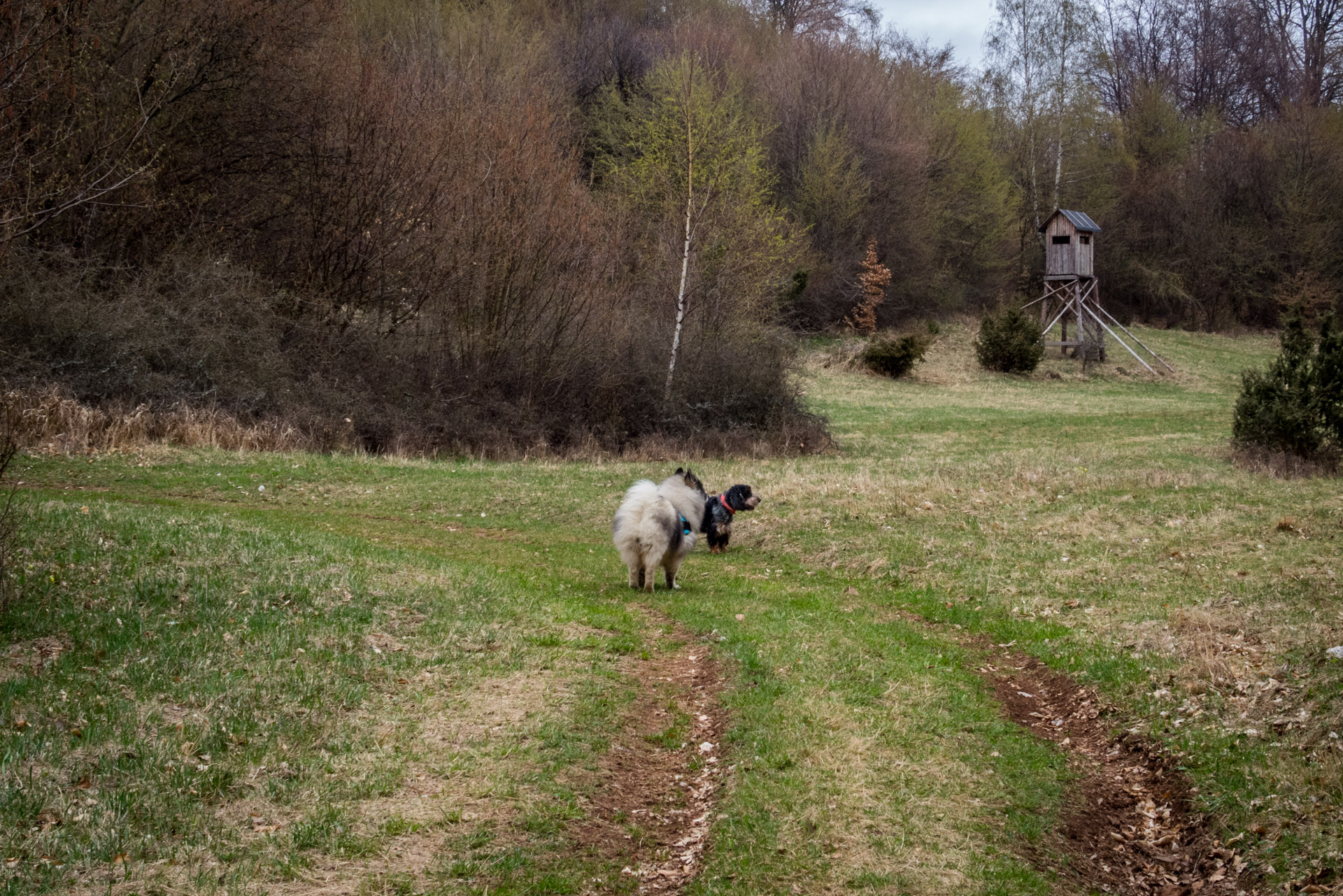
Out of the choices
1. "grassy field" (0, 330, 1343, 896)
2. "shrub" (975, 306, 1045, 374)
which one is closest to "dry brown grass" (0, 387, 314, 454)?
"grassy field" (0, 330, 1343, 896)

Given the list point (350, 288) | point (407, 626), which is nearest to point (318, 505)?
point (407, 626)

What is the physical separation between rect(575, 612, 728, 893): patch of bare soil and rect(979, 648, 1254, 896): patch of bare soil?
2.07 m

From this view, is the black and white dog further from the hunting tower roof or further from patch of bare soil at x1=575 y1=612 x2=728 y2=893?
the hunting tower roof

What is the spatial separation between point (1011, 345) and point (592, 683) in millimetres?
44954

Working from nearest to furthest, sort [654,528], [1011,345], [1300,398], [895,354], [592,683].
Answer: [592,683] → [654,528] → [1300,398] → [895,354] → [1011,345]

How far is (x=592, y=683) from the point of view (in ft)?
27.3

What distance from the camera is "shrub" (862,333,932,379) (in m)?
46.4

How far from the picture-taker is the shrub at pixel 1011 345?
161 ft

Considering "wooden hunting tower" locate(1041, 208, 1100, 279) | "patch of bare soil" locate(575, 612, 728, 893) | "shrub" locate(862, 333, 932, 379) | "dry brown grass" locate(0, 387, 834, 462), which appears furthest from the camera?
"wooden hunting tower" locate(1041, 208, 1100, 279)

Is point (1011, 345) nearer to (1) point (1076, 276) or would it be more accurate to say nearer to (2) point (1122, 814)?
(1) point (1076, 276)

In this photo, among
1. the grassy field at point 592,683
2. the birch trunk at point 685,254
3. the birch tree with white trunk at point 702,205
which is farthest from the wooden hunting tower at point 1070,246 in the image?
the grassy field at point 592,683

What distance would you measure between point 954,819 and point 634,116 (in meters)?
43.7

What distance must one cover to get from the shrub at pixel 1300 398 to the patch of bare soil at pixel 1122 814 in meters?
15.3

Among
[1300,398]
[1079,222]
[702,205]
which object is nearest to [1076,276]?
[1079,222]
